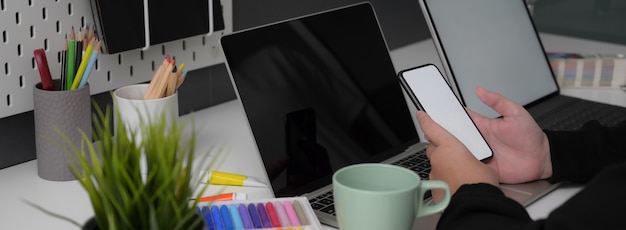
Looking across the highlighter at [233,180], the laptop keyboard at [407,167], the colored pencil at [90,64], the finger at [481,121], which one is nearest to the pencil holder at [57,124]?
the colored pencil at [90,64]

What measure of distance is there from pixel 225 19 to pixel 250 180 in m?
0.36

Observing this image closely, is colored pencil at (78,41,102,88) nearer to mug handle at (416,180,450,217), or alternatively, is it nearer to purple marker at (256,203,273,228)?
purple marker at (256,203,273,228)

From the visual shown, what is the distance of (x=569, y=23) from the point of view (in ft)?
6.26

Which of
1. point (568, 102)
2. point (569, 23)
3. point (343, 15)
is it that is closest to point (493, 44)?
point (568, 102)

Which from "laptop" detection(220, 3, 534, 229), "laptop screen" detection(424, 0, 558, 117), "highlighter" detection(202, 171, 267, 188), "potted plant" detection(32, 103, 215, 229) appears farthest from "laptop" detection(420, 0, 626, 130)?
"potted plant" detection(32, 103, 215, 229)

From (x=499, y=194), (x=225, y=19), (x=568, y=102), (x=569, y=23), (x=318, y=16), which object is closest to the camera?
(x=499, y=194)

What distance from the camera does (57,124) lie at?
906mm

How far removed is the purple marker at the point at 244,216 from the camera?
0.77m

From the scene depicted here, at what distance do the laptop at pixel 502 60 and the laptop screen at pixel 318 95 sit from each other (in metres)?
0.15

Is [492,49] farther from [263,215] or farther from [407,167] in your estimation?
[263,215]

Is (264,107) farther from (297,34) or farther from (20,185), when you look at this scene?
(20,185)

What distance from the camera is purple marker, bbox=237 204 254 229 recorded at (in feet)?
2.54

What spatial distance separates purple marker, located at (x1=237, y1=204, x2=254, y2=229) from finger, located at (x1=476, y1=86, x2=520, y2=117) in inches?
14.2

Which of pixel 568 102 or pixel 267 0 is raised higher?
pixel 267 0
